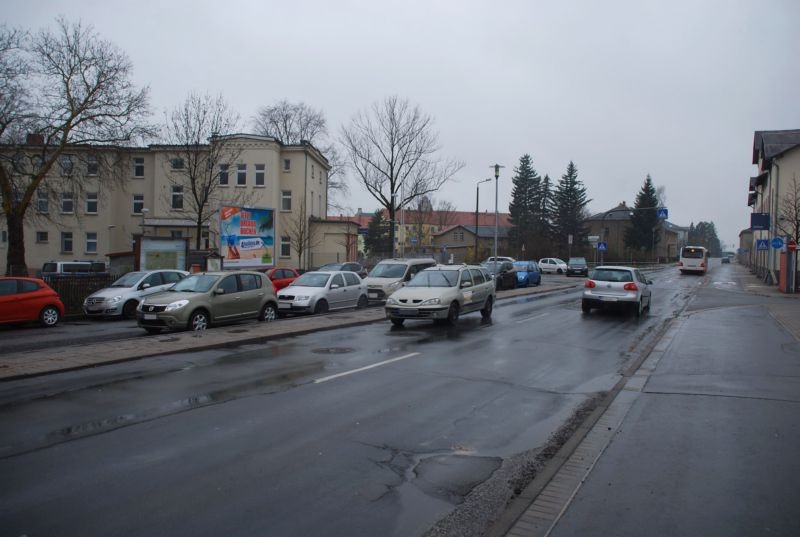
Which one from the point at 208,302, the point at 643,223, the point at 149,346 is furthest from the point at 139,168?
the point at 643,223

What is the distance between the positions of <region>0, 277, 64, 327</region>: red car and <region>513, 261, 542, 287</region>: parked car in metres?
24.9

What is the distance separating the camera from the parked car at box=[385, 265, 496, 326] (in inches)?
614

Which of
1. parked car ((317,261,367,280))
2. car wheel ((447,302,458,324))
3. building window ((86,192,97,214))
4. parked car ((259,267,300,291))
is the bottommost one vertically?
car wheel ((447,302,458,324))

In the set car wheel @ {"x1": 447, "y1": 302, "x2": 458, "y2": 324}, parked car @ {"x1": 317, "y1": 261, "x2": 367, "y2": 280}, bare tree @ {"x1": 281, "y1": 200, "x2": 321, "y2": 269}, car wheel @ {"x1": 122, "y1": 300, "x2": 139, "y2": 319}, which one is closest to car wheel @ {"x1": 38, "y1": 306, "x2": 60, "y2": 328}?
car wheel @ {"x1": 122, "y1": 300, "x2": 139, "y2": 319}

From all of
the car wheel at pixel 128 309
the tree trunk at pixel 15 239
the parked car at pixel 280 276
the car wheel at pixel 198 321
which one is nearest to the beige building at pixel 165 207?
the tree trunk at pixel 15 239

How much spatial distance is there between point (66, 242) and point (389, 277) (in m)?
33.5

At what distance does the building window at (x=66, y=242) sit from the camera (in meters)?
44.8

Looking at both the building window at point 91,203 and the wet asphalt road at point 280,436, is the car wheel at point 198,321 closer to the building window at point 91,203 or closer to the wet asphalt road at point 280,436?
the wet asphalt road at point 280,436

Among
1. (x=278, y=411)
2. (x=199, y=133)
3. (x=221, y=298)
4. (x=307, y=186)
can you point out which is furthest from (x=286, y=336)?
(x=307, y=186)

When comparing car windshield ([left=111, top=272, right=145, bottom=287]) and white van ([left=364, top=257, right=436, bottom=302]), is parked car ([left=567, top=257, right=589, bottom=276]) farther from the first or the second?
car windshield ([left=111, top=272, right=145, bottom=287])

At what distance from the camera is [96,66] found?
26859 millimetres

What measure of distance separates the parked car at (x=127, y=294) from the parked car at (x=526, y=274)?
69.5ft

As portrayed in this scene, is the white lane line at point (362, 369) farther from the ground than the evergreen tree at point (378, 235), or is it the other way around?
the evergreen tree at point (378, 235)

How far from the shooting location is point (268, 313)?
683 inches
